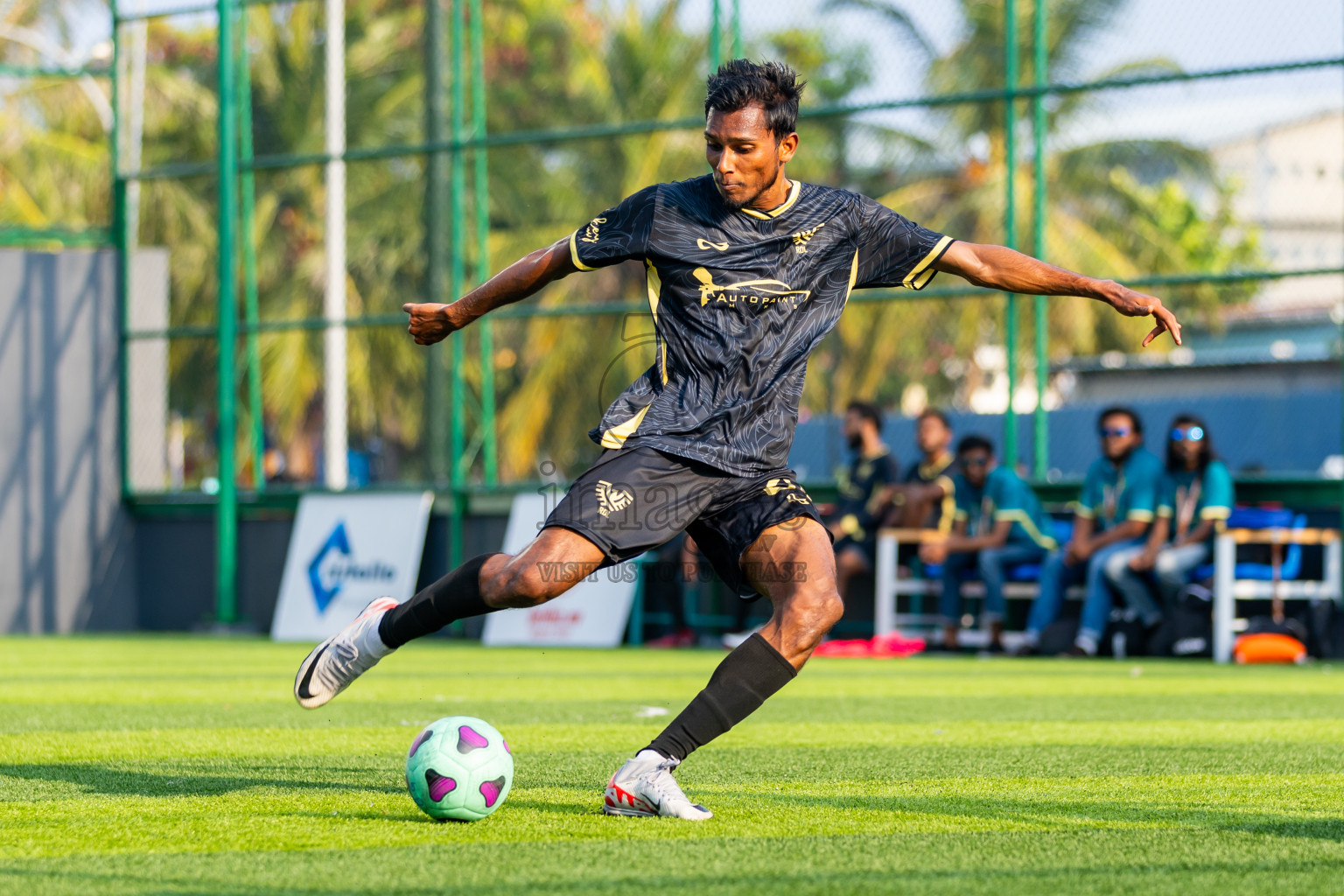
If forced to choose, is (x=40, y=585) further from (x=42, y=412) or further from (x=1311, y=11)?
(x=1311, y=11)

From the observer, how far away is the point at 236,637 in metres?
15.0

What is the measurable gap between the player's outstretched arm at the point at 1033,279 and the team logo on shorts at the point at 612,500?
126 cm

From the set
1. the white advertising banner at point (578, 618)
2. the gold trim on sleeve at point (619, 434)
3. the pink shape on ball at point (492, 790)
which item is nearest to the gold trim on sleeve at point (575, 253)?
the gold trim on sleeve at point (619, 434)

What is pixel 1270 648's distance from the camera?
11.0m

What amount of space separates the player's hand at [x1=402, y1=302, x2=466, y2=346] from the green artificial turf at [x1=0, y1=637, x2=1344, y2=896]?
142cm

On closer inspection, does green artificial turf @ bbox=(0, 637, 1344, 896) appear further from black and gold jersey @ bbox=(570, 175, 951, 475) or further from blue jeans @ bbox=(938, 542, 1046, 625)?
blue jeans @ bbox=(938, 542, 1046, 625)

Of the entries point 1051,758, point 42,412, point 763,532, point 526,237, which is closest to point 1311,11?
point 1051,758

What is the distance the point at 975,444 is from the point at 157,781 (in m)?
8.25

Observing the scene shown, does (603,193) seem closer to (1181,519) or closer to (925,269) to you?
(1181,519)

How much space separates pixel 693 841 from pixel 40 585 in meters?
12.8

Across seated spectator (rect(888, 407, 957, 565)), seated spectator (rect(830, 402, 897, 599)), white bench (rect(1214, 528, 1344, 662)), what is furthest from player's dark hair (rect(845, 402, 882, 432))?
white bench (rect(1214, 528, 1344, 662))

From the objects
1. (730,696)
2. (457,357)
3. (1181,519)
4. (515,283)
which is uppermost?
(457,357)

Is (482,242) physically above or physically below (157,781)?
above

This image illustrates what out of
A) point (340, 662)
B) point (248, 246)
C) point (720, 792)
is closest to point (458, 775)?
point (340, 662)
